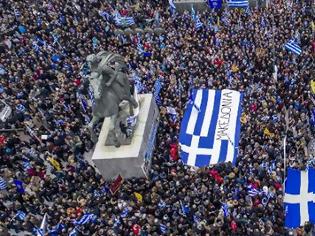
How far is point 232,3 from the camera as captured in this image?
101 feet

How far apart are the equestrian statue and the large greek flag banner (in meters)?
3.06

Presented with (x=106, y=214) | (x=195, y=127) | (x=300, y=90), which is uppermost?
(x=300, y=90)

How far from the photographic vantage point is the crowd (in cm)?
2025

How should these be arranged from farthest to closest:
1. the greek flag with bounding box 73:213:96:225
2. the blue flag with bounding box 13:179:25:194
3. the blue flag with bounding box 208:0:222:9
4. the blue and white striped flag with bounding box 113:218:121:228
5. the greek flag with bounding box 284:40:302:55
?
the blue flag with bounding box 208:0:222:9 < the greek flag with bounding box 284:40:302:55 < the blue flag with bounding box 13:179:25:194 < the greek flag with bounding box 73:213:96:225 < the blue and white striped flag with bounding box 113:218:121:228

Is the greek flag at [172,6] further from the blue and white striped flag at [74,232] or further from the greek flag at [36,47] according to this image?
the blue and white striped flag at [74,232]

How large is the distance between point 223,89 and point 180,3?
29.2 ft

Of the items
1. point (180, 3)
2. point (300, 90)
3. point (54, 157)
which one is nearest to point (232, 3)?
point (180, 3)

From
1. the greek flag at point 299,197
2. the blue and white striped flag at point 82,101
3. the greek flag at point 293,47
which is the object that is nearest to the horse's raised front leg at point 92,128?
the blue and white striped flag at point 82,101

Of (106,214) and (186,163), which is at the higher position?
(186,163)

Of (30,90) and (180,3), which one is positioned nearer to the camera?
(30,90)

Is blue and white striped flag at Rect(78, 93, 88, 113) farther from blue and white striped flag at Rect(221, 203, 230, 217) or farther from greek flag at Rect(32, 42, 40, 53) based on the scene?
blue and white striped flag at Rect(221, 203, 230, 217)

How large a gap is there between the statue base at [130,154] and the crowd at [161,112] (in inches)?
24.3

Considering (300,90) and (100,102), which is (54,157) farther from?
(300,90)

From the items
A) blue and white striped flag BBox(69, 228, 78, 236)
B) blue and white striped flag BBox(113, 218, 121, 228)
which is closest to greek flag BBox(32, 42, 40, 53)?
blue and white striped flag BBox(69, 228, 78, 236)
